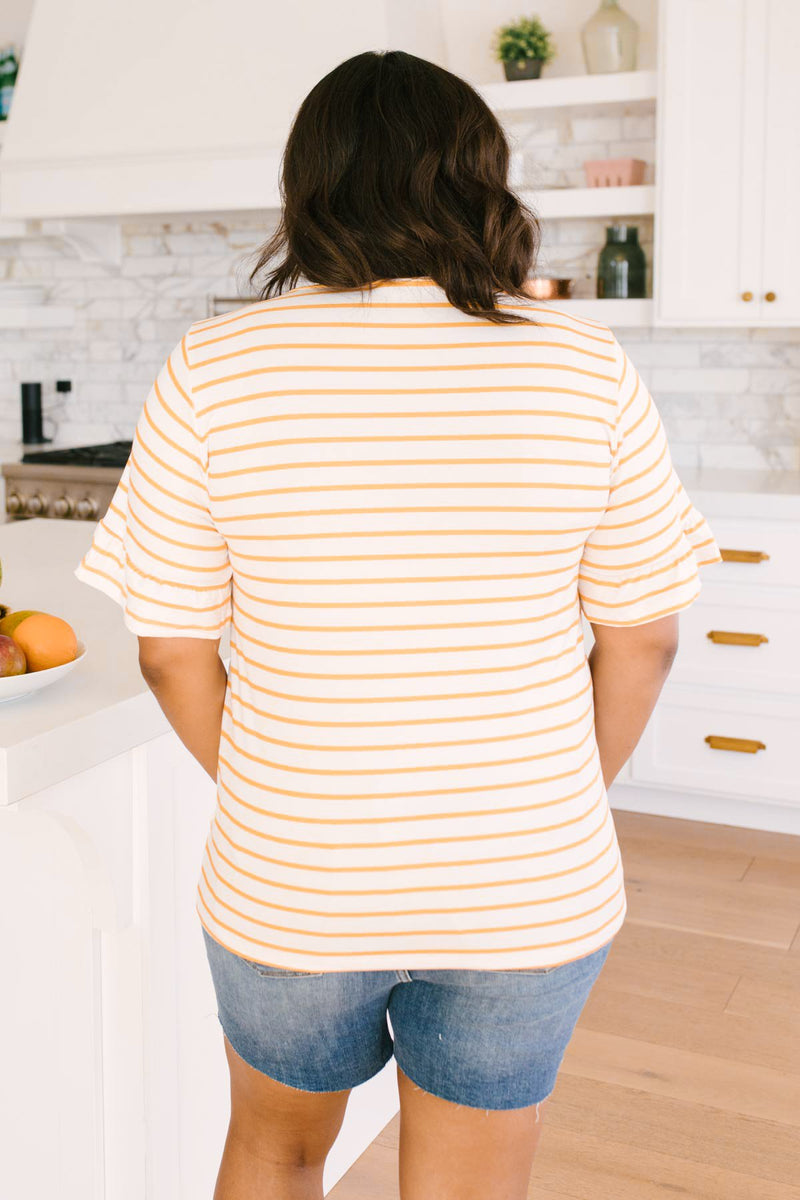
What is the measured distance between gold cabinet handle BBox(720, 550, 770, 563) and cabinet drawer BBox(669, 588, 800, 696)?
0.32ft

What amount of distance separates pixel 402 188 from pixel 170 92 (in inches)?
129

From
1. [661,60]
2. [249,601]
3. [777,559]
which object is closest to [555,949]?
[249,601]

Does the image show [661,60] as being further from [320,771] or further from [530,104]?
[320,771]

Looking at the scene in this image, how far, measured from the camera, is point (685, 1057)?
7.49ft

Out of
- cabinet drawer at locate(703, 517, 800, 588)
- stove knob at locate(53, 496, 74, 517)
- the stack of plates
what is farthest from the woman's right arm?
the stack of plates

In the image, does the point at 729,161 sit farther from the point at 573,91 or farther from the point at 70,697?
the point at 70,697

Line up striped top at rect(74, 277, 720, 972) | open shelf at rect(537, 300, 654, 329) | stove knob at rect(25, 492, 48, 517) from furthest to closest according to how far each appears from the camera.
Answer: stove knob at rect(25, 492, 48, 517)
open shelf at rect(537, 300, 654, 329)
striped top at rect(74, 277, 720, 972)

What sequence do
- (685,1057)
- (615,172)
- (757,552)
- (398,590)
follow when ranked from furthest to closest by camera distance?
(615,172), (757,552), (685,1057), (398,590)

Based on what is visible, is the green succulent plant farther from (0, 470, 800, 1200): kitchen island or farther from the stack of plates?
(0, 470, 800, 1200): kitchen island

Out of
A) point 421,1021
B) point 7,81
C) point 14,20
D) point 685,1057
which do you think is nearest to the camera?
point 421,1021

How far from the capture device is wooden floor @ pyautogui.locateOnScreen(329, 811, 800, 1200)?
6.36 feet

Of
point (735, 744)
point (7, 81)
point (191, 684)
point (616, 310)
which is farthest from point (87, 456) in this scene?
point (191, 684)

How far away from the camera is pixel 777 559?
10.6ft

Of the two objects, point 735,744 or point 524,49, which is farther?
point 524,49
